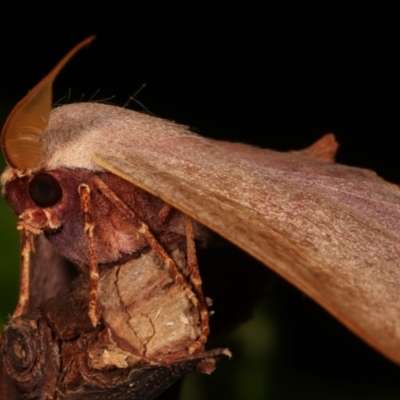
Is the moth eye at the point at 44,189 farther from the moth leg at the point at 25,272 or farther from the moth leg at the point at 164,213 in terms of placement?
the moth leg at the point at 164,213

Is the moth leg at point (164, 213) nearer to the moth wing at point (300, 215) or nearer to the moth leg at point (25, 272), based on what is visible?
the moth wing at point (300, 215)

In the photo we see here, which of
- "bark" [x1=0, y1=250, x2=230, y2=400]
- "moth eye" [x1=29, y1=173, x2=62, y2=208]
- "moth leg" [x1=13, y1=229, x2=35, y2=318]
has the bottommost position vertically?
"bark" [x1=0, y1=250, x2=230, y2=400]

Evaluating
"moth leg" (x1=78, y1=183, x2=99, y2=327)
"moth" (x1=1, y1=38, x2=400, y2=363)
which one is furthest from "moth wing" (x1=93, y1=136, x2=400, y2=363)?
"moth leg" (x1=78, y1=183, x2=99, y2=327)

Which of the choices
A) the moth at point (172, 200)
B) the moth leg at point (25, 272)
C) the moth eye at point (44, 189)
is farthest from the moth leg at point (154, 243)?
the moth leg at point (25, 272)

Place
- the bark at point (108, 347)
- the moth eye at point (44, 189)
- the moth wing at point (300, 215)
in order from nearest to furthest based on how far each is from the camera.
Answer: the moth wing at point (300, 215), the bark at point (108, 347), the moth eye at point (44, 189)

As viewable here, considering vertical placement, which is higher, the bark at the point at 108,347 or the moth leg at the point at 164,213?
the moth leg at the point at 164,213

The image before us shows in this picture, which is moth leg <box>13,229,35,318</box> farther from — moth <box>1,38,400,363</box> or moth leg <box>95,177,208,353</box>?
moth leg <box>95,177,208,353</box>

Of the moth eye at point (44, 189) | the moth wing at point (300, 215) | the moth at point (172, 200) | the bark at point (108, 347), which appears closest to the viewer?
the moth wing at point (300, 215)

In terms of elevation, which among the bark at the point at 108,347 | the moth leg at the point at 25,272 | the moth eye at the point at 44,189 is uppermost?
the moth eye at the point at 44,189

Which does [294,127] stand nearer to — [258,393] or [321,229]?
[258,393]

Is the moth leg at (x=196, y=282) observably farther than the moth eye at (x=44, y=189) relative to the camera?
No
